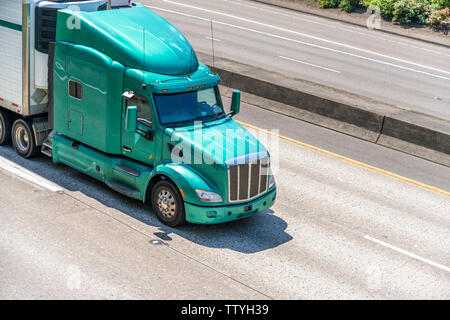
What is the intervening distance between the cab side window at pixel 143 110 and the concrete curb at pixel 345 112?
25.3 ft

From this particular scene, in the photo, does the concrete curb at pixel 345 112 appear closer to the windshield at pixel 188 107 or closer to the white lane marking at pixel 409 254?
the white lane marking at pixel 409 254

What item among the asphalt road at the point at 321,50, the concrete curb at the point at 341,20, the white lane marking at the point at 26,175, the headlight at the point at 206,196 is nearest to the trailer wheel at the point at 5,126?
the white lane marking at the point at 26,175

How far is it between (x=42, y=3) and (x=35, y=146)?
314 cm

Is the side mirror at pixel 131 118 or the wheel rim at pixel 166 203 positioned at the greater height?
the side mirror at pixel 131 118

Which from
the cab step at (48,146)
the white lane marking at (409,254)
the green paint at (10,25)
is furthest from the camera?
the cab step at (48,146)

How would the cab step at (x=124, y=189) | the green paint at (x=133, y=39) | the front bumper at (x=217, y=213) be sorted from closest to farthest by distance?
1. the front bumper at (x=217, y=213)
2. the green paint at (x=133, y=39)
3. the cab step at (x=124, y=189)

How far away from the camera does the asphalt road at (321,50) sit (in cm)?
2434

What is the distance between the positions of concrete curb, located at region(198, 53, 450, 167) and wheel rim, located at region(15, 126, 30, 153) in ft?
25.4

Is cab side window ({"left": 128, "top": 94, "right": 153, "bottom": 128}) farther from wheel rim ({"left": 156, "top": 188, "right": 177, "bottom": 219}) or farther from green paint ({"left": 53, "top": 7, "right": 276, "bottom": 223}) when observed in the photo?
wheel rim ({"left": 156, "top": 188, "right": 177, "bottom": 219})

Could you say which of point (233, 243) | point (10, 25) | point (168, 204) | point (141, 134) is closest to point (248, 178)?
point (233, 243)

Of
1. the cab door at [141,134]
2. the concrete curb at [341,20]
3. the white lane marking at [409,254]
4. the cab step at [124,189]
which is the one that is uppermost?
the concrete curb at [341,20]

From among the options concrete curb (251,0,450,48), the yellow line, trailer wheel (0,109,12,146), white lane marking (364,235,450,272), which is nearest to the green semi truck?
trailer wheel (0,109,12,146)

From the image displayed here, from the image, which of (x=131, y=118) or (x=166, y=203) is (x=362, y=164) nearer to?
(x=166, y=203)
